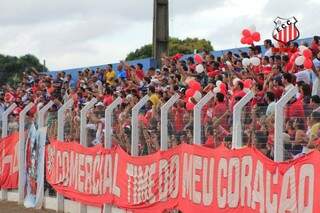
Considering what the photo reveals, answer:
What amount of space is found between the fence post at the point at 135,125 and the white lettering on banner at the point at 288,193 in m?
4.74

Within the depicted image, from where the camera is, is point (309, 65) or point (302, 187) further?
point (309, 65)

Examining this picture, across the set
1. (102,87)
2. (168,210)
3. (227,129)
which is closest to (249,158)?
(227,129)

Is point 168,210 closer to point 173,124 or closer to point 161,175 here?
point 161,175

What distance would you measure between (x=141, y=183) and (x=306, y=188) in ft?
16.2

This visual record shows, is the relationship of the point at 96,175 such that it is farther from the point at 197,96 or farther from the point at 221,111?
the point at 221,111

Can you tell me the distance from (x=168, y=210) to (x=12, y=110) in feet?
28.0

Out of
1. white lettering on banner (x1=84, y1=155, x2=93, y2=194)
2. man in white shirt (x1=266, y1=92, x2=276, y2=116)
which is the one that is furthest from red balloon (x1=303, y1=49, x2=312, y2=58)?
white lettering on banner (x1=84, y1=155, x2=93, y2=194)

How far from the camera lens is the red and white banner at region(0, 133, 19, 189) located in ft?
63.1

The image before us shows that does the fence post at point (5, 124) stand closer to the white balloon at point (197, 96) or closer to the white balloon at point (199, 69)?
the white balloon at point (199, 69)

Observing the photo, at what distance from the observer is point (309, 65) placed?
12336 mm

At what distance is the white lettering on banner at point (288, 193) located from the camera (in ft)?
30.5

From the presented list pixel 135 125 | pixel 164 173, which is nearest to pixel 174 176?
pixel 164 173

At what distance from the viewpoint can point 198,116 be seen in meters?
11.8

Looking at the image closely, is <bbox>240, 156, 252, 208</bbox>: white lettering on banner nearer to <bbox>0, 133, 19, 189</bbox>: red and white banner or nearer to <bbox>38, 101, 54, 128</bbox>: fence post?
<bbox>38, 101, 54, 128</bbox>: fence post
